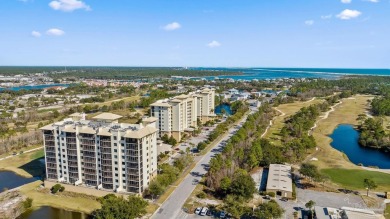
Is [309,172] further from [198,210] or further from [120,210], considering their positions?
[120,210]

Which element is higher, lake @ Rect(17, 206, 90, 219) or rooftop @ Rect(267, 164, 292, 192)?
rooftop @ Rect(267, 164, 292, 192)

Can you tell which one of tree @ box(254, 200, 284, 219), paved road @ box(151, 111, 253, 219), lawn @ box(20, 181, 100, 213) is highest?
tree @ box(254, 200, 284, 219)

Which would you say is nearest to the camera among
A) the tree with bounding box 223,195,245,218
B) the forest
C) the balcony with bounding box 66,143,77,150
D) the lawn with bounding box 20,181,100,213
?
the tree with bounding box 223,195,245,218

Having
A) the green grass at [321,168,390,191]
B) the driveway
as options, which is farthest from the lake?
the green grass at [321,168,390,191]

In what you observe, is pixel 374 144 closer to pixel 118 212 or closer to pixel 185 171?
pixel 185 171

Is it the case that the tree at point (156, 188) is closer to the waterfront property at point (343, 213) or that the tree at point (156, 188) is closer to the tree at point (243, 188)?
the tree at point (243, 188)

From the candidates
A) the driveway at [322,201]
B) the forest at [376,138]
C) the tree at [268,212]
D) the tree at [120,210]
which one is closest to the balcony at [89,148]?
the tree at [120,210]

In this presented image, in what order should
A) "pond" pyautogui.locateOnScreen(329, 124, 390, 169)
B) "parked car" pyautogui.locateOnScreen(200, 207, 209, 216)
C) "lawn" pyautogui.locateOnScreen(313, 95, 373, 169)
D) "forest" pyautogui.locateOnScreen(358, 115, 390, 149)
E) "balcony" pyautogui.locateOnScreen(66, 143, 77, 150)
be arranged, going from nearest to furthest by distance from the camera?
"parked car" pyautogui.locateOnScreen(200, 207, 209, 216) < "balcony" pyautogui.locateOnScreen(66, 143, 77, 150) < "lawn" pyautogui.locateOnScreen(313, 95, 373, 169) < "pond" pyautogui.locateOnScreen(329, 124, 390, 169) < "forest" pyautogui.locateOnScreen(358, 115, 390, 149)

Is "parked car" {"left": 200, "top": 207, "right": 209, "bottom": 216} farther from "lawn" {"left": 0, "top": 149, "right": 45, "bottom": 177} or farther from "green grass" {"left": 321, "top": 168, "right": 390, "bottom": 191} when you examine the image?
"lawn" {"left": 0, "top": 149, "right": 45, "bottom": 177}
